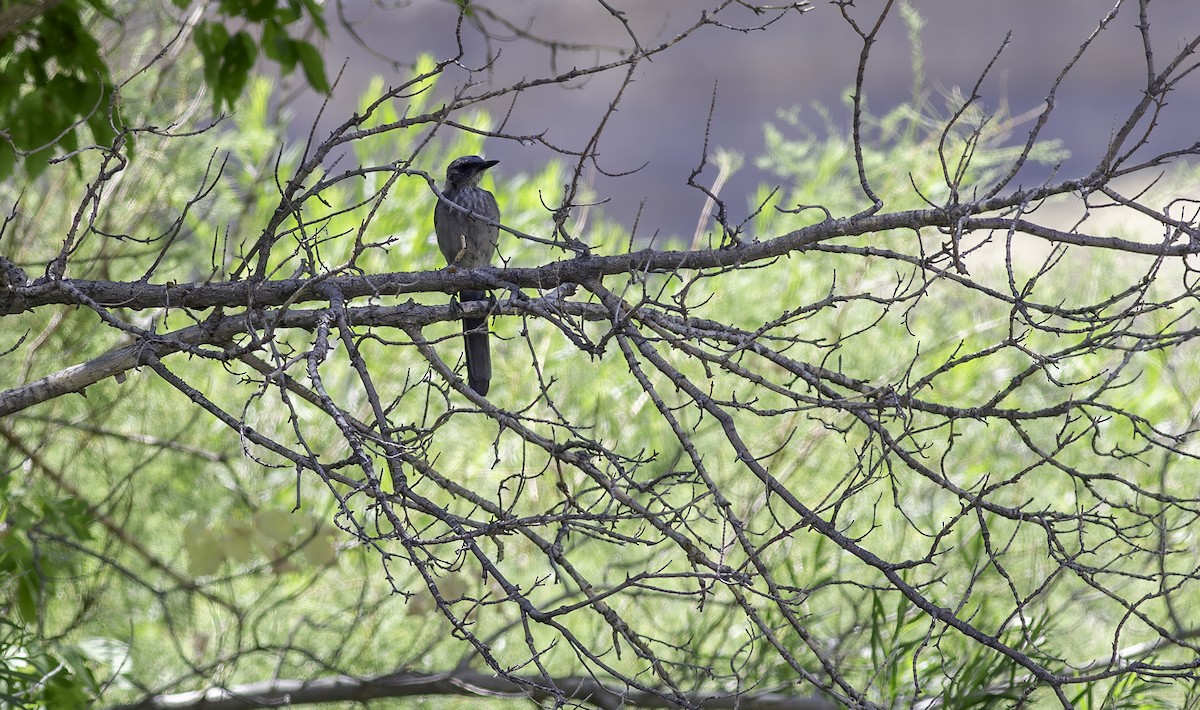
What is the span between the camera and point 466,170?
10.7 ft

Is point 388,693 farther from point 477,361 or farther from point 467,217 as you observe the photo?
point 467,217

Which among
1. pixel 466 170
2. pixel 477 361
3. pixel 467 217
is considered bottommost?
pixel 477 361

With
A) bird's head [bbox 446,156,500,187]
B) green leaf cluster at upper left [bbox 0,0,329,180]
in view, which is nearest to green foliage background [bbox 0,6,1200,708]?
bird's head [bbox 446,156,500,187]

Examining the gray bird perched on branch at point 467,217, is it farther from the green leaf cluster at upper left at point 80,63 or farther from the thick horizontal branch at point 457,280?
the green leaf cluster at upper left at point 80,63

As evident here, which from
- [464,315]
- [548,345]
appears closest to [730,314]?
[548,345]

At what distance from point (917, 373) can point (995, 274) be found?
709 millimetres

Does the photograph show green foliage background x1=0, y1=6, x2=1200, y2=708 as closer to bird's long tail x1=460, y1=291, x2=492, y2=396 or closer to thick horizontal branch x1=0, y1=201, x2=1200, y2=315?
bird's long tail x1=460, y1=291, x2=492, y2=396

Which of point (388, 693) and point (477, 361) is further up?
point (477, 361)

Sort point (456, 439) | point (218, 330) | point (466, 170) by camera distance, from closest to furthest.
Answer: point (218, 330) → point (466, 170) → point (456, 439)

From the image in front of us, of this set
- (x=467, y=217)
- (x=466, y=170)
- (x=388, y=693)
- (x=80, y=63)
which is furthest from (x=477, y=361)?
(x=80, y=63)

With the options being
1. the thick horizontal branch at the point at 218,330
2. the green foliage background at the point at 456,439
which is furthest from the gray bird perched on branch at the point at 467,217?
the thick horizontal branch at the point at 218,330

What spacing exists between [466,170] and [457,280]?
1462mm

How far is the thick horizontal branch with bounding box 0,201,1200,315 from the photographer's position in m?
1.63

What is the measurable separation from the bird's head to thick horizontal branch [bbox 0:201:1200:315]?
1.35 m
